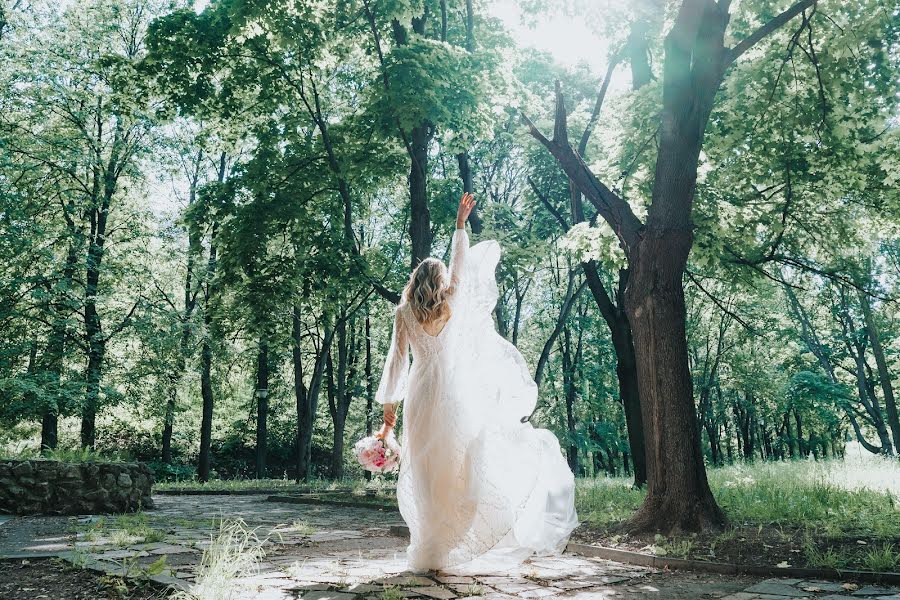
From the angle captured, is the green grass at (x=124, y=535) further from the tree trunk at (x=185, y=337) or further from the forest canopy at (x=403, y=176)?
the tree trunk at (x=185, y=337)

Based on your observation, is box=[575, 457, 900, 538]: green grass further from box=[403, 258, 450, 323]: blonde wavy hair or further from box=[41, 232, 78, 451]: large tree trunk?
box=[41, 232, 78, 451]: large tree trunk

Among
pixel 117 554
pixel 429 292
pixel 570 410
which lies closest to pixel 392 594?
pixel 429 292

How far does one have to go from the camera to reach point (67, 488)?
35.6 ft

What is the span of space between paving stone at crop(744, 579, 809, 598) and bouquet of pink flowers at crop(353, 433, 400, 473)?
2838 millimetres

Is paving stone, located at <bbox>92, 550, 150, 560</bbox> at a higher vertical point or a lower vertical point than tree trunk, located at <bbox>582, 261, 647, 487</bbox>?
lower

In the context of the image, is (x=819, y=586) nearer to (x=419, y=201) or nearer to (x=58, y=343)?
(x=419, y=201)

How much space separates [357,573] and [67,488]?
8.23 m

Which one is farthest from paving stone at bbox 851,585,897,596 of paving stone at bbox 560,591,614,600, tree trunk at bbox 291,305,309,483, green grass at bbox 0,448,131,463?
tree trunk at bbox 291,305,309,483

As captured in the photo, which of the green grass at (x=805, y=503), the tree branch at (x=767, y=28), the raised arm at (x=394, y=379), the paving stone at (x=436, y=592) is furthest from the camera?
the tree branch at (x=767, y=28)

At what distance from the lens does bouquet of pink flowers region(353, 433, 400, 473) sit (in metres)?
5.35

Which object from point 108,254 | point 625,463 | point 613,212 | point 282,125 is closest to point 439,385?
point 613,212

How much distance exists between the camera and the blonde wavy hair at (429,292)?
534 centimetres

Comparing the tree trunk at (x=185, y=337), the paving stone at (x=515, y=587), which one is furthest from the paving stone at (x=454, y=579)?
the tree trunk at (x=185, y=337)

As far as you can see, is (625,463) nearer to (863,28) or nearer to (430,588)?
(863,28)
